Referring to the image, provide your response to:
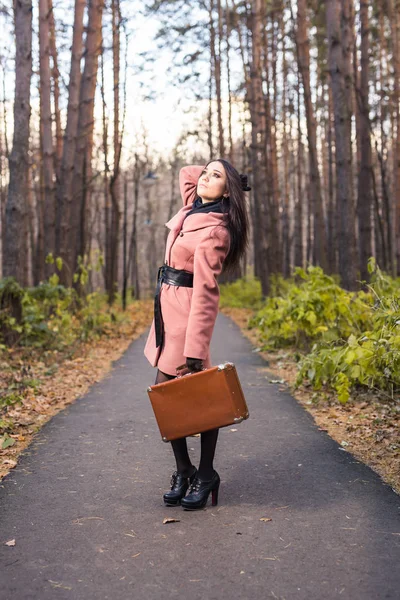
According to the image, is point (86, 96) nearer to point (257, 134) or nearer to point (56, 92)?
point (257, 134)

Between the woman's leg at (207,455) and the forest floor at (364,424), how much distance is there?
1204 mm

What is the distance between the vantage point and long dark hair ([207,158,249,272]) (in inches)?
162

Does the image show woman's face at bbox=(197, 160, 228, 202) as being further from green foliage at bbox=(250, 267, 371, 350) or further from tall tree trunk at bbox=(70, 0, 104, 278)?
tall tree trunk at bbox=(70, 0, 104, 278)

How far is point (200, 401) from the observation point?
3.90 metres

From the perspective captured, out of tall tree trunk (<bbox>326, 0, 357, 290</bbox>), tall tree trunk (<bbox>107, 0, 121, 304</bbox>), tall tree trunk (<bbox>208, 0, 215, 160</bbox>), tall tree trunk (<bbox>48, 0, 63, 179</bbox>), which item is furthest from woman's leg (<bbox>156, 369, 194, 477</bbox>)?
tall tree trunk (<bbox>208, 0, 215, 160</bbox>)

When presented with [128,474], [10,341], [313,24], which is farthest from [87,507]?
[313,24]

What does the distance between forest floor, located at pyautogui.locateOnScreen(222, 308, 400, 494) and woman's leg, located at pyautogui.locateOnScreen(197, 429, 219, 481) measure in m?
1.20

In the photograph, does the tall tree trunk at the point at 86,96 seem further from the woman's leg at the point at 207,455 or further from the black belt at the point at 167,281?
the woman's leg at the point at 207,455

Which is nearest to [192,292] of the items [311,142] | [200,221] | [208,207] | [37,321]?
[200,221]

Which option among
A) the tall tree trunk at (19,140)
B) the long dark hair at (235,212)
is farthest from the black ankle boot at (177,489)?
the tall tree trunk at (19,140)

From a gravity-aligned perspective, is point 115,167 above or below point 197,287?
above

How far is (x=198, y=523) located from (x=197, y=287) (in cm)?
132

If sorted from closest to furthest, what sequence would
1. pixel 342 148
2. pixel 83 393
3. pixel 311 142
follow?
1. pixel 83 393
2. pixel 342 148
3. pixel 311 142

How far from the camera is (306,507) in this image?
4.01m
